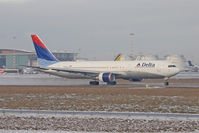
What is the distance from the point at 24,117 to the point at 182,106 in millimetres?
10290

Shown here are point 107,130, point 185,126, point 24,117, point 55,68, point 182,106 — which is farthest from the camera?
point 55,68

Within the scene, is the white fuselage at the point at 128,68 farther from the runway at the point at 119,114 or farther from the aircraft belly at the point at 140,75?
the runway at the point at 119,114

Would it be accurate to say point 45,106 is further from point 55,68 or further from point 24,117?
point 55,68

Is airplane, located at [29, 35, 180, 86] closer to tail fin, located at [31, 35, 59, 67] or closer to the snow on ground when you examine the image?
tail fin, located at [31, 35, 59, 67]

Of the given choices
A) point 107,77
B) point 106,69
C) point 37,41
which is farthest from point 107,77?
point 37,41

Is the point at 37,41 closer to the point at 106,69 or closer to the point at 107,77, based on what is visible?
the point at 106,69

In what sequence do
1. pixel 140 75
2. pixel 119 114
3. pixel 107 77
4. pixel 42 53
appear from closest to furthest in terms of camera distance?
pixel 119 114
pixel 107 77
pixel 140 75
pixel 42 53

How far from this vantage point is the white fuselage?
5029 centimetres

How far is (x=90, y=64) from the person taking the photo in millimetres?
55875

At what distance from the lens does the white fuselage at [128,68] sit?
5029 cm

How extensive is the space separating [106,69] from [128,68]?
12.6 feet

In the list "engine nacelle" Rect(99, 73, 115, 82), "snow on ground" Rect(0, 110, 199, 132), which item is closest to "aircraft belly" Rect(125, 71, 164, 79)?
"engine nacelle" Rect(99, 73, 115, 82)

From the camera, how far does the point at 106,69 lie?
5412 cm

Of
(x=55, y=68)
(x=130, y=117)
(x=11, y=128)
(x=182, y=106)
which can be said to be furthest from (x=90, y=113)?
(x=55, y=68)
